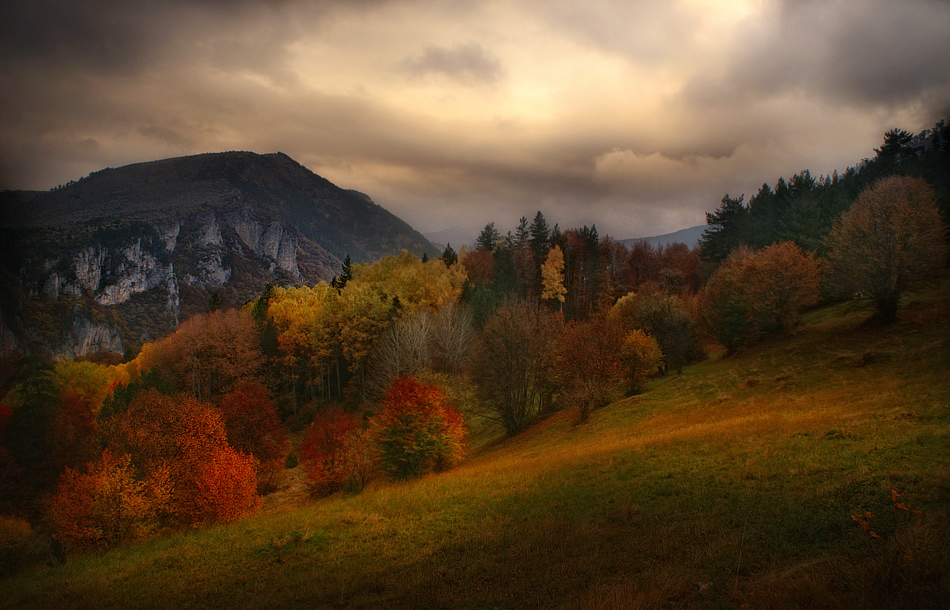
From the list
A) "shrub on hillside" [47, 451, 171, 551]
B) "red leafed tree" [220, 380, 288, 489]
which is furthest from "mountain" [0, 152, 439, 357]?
"red leafed tree" [220, 380, 288, 489]

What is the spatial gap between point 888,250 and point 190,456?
177 ft

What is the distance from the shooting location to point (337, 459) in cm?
2959

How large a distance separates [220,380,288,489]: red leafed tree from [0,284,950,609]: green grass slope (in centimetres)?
1704

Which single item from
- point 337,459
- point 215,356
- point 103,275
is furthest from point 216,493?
point 103,275

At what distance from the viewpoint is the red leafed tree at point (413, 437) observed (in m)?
26.2

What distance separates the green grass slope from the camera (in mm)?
7375

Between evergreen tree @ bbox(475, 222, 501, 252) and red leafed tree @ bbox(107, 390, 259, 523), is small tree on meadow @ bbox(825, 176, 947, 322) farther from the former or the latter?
evergreen tree @ bbox(475, 222, 501, 252)

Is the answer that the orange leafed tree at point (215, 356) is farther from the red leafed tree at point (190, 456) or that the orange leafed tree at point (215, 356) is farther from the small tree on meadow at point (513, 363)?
the small tree on meadow at point (513, 363)

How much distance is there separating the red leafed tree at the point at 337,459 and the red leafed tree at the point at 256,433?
8.39 meters

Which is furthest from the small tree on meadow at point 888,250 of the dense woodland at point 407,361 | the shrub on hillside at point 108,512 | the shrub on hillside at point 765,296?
the shrub on hillside at point 108,512

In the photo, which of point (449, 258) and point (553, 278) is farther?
point (449, 258)

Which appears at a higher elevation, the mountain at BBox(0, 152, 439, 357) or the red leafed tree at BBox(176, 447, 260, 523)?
the mountain at BBox(0, 152, 439, 357)

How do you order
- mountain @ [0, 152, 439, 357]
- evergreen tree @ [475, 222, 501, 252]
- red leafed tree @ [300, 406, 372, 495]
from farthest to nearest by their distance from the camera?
evergreen tree @ [475, 222, 501, 252] < mountain @ [0, 152, 439, 357] < red leafed tree @ [300, 406, 372, 495]

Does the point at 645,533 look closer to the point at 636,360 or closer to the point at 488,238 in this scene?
the point at 636,360
